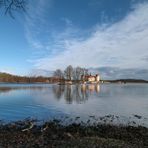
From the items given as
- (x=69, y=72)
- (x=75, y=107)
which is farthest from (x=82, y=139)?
(x=69, y=72)

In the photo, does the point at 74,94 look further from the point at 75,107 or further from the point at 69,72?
the point at 69,72

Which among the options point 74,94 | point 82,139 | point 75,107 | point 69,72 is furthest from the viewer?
point 69,72

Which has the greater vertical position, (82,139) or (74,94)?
(74,94)

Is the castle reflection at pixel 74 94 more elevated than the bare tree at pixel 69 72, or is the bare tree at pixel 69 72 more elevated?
the bare tree at pixel 69 72

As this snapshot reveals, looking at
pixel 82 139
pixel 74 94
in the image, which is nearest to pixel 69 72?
pixel 74 94

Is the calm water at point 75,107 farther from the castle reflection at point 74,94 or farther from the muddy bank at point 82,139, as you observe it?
the muddy bank at point 82,139

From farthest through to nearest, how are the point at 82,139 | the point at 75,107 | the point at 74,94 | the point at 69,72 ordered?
the point at 69,72
the point at 74,94
the point at 75,107
the point at 82,139

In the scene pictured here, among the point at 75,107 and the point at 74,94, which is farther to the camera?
the point at 74,94

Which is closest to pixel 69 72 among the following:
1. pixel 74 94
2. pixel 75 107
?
pixel 74 94

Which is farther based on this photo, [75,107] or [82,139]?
[75,107]

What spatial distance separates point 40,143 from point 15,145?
1.06 metres

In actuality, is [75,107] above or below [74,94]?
below

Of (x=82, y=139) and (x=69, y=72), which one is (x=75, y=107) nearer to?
Result: (x=82, y=139)

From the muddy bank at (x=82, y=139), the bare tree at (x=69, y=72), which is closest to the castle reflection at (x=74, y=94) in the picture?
the muddy bank at (x=82, y=139)
